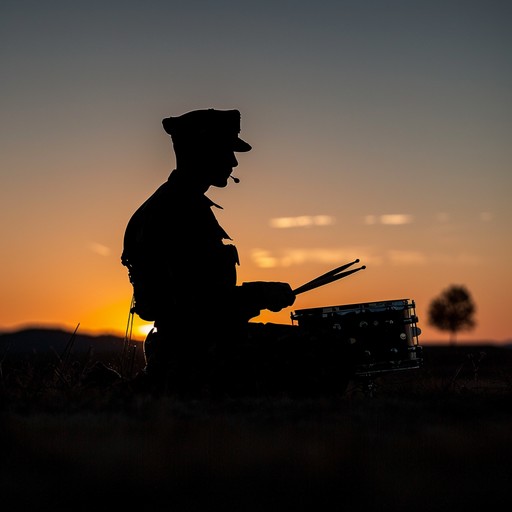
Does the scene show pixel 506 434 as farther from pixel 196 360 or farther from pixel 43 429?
pixel 196 360

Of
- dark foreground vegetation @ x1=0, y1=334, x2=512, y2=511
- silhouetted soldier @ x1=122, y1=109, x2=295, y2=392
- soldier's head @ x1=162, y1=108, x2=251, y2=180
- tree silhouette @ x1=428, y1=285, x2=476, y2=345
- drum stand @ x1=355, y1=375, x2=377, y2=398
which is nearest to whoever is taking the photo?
dark foreground vegetation @ x1=0, y1=334, x2=512, y2=511

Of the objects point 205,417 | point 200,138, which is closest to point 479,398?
point 205,417

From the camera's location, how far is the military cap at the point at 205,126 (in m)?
9.02

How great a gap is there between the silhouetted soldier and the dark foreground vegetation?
107 cm

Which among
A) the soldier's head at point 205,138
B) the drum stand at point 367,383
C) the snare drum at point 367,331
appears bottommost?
the drum stand at point 367,383

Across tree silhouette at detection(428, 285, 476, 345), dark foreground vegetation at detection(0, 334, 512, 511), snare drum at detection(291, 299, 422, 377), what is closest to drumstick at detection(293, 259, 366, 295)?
snare drum at detection(291, 299, 422, 377)

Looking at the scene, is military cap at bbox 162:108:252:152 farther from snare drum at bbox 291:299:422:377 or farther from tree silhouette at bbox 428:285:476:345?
tree silhouette at bbox 428:285:476:345

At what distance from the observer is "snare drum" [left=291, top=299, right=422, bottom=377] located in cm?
909

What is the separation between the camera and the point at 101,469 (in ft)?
14.6

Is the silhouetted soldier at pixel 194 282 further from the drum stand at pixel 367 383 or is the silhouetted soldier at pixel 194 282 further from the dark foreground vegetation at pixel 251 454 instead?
the drum stand at pixel 367 383

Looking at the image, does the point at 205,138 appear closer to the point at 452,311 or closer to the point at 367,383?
the point at 367,383

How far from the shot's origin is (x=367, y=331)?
916 cm

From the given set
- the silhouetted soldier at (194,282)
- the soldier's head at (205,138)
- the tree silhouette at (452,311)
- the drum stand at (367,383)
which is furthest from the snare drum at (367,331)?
the tree silhouette at (452,311)

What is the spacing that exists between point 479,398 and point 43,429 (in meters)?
4.01
